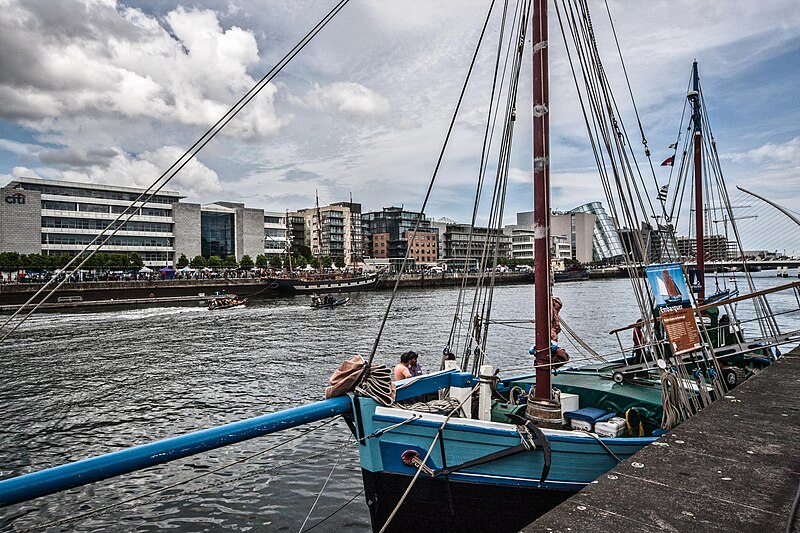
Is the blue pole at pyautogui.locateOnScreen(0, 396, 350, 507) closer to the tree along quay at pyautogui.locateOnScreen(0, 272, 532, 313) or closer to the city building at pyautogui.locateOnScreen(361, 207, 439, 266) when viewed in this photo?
the tree along quay at pyautogui.locateOnScreen(0, 272, 532, 313)

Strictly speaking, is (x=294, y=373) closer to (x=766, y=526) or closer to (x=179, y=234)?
(x=766, y=526)

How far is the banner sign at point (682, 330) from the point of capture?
28.6ft

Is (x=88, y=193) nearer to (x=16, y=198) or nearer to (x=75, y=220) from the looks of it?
(x=75, y=220)

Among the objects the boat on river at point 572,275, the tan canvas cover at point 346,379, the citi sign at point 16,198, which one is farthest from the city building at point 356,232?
the tan canvas cover at point 346,379

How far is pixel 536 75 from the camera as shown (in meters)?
8.48

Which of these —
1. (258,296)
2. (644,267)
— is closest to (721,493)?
(644,267)

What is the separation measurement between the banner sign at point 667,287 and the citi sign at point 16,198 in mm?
108249

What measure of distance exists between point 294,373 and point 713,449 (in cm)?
2079

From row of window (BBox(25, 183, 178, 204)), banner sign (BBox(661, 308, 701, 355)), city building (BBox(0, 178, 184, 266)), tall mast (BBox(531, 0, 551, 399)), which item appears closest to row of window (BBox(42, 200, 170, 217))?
city building (BBox(0, 178, 184, 266))

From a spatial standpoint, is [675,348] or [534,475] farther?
[675,348]

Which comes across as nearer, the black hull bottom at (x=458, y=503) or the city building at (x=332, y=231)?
the black hull bottom at (x=458, y=503)

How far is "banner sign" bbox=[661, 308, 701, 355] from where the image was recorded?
8.72 metres

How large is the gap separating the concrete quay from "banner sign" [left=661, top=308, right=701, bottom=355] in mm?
2508

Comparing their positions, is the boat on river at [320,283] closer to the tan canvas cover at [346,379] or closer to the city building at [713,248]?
the city building at [713,248]
